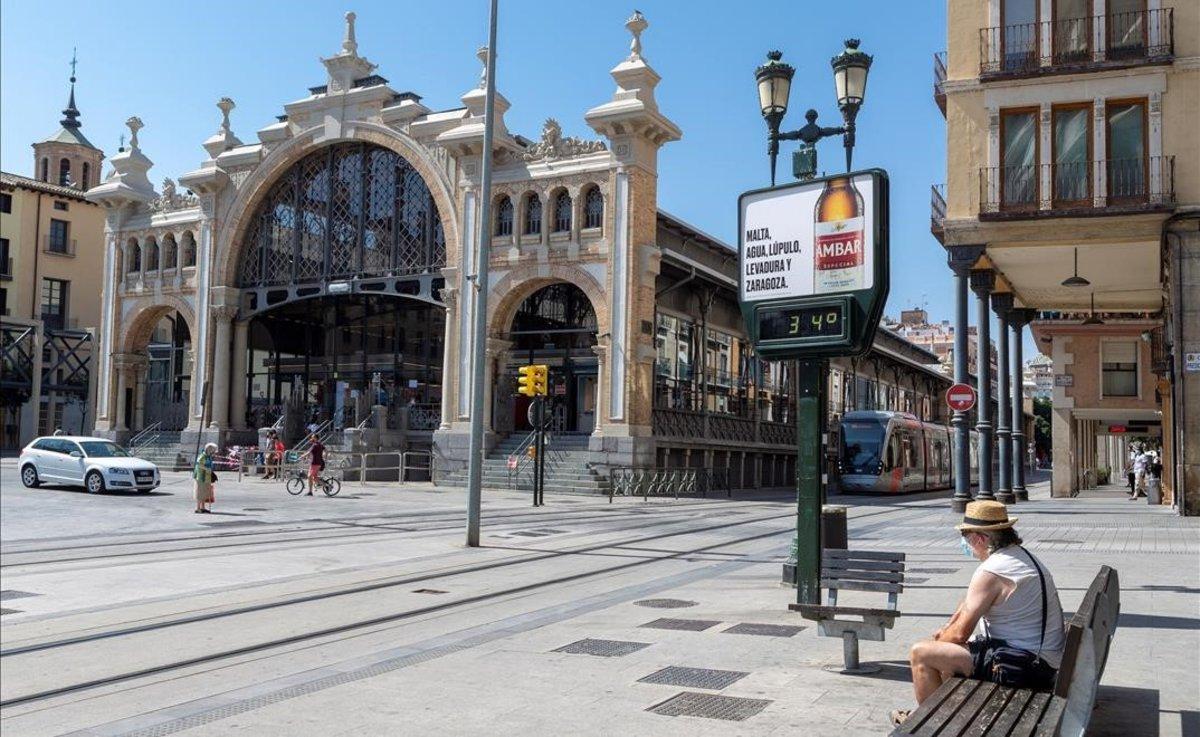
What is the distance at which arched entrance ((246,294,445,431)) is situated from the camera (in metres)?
46.8

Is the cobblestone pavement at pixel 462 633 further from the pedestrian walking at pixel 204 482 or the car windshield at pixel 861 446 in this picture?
the car windshield at pixel 861 446

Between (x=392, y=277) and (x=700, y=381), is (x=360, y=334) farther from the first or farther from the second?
(x=700, y=381)

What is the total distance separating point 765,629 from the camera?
9469mm

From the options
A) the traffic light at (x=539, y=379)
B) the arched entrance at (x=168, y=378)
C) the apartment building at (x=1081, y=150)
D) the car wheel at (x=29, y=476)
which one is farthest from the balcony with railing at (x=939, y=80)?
the arched entrance at (x=168, y=378)

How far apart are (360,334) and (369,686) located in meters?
43.3

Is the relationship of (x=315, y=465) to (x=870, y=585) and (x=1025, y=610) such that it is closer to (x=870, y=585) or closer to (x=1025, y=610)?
(x=870, y=585)

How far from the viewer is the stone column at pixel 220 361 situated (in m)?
45.5

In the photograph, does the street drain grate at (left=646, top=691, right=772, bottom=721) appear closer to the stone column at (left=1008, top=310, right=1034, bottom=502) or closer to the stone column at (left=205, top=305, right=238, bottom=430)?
the stone column at (left=1008, top=310, right=1034, bottom=502)

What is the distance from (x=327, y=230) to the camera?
144ft

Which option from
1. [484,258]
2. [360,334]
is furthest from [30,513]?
[360,334]

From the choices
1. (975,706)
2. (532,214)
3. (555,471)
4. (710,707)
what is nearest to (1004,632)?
(975,706)

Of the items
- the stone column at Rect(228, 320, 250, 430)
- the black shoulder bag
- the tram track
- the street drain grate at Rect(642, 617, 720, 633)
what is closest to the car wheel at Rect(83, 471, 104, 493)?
the tram track

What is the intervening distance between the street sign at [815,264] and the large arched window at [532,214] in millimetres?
28993

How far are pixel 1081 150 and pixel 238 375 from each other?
116ft
